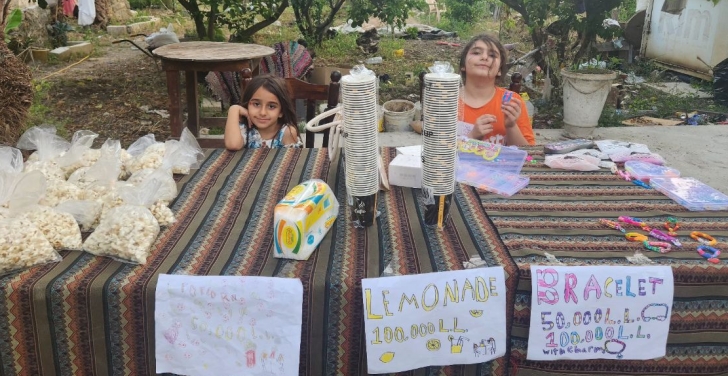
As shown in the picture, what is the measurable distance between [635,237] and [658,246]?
6 centimetres

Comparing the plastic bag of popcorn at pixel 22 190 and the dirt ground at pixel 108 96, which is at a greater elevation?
the plastic bag of popcorn at pixel 22 190

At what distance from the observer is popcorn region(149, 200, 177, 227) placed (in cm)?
161

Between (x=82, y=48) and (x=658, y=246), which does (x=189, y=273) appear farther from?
(x=82, y=48)

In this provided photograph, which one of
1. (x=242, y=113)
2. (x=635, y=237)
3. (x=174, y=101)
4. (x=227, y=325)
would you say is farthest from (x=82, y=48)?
(x=635, y=237)

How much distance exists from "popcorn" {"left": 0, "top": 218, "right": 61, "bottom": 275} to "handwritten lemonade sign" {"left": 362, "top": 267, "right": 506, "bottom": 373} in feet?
2.63

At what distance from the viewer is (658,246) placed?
4.95 feet

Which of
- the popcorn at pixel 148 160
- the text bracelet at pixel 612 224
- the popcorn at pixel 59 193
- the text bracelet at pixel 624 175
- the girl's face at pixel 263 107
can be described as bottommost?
the text bracelet at pixel 612 224

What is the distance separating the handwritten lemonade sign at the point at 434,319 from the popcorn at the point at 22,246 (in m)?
0.80

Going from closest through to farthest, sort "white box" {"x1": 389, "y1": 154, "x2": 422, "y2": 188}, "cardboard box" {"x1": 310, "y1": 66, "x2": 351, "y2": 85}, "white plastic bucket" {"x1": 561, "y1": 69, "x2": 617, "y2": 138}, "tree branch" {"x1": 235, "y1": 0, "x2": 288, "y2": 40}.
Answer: "white box" {"x1": 389, "y1": 154, "x2": 422, "y2": 188} < "white plastic bucket" {"x1": 561, "y1": 69, "x2": 617, "y2": 138} < "cardboard box" {"x1": 310, "y1": 66, "x2": 351, "y2": 85} < "tree branch" {"x1": 235, "y1": 0, "x2": 288, "y2": 40}

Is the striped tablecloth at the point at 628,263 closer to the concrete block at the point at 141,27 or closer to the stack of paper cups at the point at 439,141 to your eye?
the stack of paper cups at the point at 439,141

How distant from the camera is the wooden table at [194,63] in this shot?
12.3 feet

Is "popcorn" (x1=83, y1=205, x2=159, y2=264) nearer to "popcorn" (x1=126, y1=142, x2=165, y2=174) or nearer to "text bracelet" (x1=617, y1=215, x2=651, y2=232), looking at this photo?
"popcorn" (x1=126, y1=142, x2=165, y2=174)

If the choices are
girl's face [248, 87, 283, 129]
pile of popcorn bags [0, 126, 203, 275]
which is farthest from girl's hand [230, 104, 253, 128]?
pile of popcorn bags [0, 126, 203, 275]

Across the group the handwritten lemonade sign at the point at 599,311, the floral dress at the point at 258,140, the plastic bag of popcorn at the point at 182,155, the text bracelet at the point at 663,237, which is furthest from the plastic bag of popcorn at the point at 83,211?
the text bracelet at the point at 663,237
